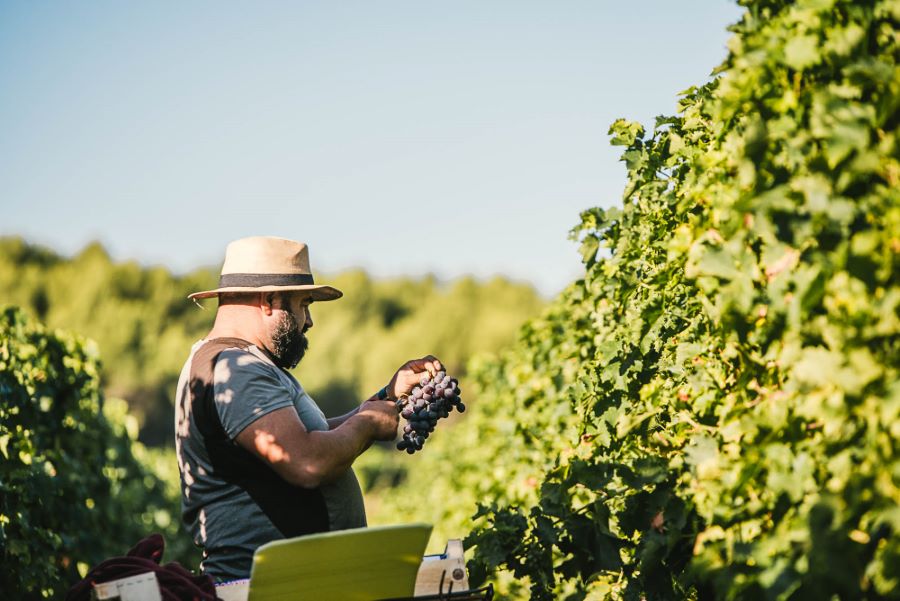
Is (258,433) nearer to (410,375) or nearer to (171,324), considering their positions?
(410,375)

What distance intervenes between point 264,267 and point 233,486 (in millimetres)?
829

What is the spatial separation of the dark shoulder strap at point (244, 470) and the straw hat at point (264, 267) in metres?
0.40

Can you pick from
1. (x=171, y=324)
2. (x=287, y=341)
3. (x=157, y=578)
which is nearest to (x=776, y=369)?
(x=157, y=578)

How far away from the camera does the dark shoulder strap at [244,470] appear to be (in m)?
2.97

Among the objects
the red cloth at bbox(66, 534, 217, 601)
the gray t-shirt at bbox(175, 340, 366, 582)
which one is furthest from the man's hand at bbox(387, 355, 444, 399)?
the red cloth at bbox(66, 534, 217, 601)

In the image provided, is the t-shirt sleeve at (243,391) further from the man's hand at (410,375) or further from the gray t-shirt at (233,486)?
the man's hand at (410,375)

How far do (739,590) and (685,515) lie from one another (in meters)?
0.53

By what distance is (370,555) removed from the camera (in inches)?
95.4

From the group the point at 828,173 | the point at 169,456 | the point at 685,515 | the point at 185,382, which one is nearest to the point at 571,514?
the point at 685,515

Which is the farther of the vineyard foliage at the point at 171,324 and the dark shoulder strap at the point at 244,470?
the vineyard foliage at the point at 171,324

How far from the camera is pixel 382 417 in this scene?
10.3 feet

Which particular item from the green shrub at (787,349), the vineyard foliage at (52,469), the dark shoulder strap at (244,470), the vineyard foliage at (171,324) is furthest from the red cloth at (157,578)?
the vineyard foliage at (171,324)

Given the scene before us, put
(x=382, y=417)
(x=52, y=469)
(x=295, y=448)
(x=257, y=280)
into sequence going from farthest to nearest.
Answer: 1. (x=52, y=469)
2. (x=257, y=280)
3. (x=382, y=417)
4. (x=295, y=448)

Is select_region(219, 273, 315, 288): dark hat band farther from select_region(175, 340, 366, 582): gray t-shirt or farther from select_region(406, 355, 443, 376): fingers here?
select_region(406, 355, 443, 376): fingers
